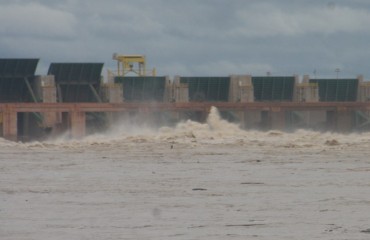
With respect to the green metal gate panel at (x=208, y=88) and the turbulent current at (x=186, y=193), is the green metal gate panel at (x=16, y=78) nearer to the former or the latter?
the green metal gate panel at (x=208, y=88)

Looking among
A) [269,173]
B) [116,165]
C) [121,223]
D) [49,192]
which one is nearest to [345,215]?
[121,223]

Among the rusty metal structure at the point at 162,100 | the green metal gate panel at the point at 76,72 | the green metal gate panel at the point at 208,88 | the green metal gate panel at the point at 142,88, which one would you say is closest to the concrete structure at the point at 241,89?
the rusty metal structure at the point at 162,100

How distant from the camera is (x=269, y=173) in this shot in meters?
21.6

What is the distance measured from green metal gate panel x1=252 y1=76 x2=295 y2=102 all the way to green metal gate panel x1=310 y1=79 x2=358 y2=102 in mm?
1663

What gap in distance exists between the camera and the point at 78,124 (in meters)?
44.0

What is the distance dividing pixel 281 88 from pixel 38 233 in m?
38.5

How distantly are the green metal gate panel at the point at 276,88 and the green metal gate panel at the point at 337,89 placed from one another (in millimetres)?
1663

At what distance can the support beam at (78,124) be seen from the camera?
143 feet

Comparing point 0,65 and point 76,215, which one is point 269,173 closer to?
point 76,215

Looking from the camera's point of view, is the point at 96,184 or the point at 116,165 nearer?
the point at 96,184

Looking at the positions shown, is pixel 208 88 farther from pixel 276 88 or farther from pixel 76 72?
pixel 76 72

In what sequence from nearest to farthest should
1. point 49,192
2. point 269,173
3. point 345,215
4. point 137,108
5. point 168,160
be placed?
point 345,215 < point 49,192 < point 269,173 < point 168,160 < point 137,108

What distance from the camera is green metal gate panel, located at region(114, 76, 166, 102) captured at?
4878cm

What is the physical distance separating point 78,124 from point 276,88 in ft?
37.9
